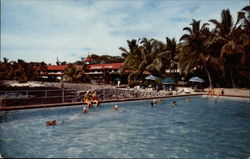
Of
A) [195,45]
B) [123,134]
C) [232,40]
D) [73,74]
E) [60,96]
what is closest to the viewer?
[123,134]

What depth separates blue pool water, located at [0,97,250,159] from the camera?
822 centimetres

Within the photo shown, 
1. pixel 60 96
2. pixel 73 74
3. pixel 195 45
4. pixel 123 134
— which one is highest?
pixel 195 45

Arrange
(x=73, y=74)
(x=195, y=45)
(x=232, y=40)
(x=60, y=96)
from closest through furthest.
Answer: (x=60, y=96)
(x=232, y=40)
(x=195, y=45)
(x=73, y=74)

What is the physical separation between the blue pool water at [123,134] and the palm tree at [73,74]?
29.4 metres

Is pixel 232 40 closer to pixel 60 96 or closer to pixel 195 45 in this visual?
pixel 195 45

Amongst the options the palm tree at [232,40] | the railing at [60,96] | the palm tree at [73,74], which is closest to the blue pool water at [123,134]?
the railing at [60,96]

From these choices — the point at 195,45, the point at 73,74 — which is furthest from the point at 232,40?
the point at 73,74

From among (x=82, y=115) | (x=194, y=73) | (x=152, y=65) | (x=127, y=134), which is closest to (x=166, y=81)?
(x=152, y=65)

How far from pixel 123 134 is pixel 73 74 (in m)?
36.0

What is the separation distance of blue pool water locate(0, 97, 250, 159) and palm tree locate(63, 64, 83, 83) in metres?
29.4

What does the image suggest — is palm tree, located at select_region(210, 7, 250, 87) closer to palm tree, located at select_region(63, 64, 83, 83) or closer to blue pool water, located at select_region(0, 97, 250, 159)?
blue pool water, located at select_region(0, 97, 250, 159)

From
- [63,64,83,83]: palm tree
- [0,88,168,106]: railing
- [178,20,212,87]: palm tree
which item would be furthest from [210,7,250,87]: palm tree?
[63,64,83,83]: palm tree

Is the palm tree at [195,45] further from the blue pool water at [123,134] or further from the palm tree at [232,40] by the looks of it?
the blue pool water at [123,134]

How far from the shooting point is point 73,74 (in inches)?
1748
